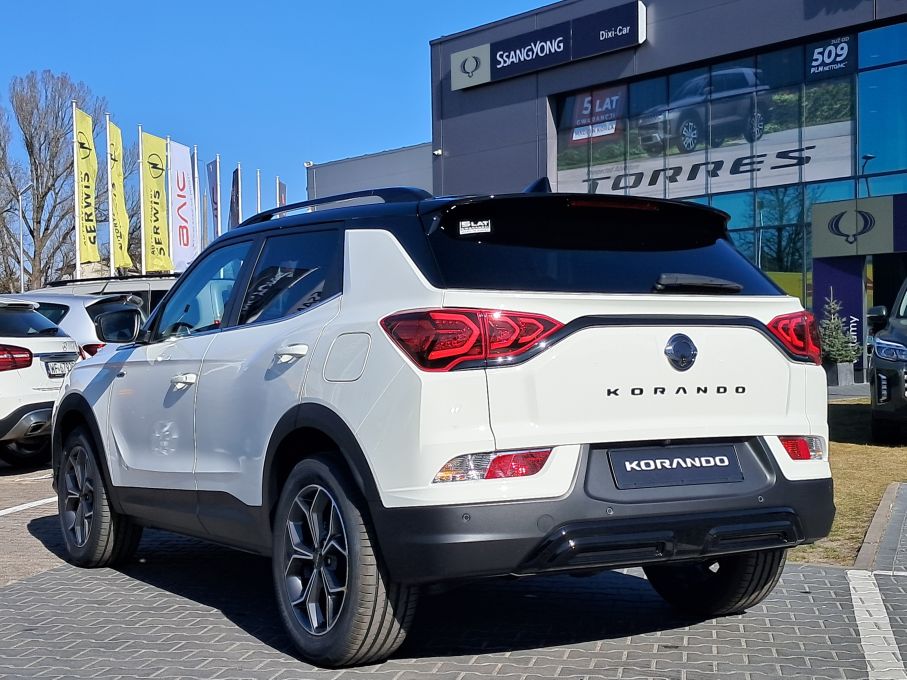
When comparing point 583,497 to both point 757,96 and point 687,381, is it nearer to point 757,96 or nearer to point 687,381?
point 687,381

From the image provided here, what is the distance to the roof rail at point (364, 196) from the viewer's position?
4613mm

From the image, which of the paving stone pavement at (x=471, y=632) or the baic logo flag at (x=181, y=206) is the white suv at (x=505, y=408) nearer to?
the paving stone pavement at (x=471, y=632)

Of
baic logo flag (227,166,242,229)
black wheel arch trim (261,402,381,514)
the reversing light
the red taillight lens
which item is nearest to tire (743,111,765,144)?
baic logo flag (227,166,242,229)

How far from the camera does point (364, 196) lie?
498 cm

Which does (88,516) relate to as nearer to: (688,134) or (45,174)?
(688,134)

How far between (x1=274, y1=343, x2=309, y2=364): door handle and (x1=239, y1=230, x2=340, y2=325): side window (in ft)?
0.65

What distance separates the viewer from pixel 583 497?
12.8ft

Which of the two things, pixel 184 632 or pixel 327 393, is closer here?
pixel 327 393

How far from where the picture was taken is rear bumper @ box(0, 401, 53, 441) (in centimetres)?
1024

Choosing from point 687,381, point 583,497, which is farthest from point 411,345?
point 687,381

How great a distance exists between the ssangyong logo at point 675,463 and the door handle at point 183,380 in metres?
2.29

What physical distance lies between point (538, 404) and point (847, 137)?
26857 mm

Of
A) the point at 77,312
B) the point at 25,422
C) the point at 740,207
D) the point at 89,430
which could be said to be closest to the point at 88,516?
the point at 89,430

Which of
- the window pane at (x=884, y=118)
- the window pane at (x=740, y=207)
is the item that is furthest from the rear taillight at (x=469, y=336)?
the window pane at (x=740, y=207)
